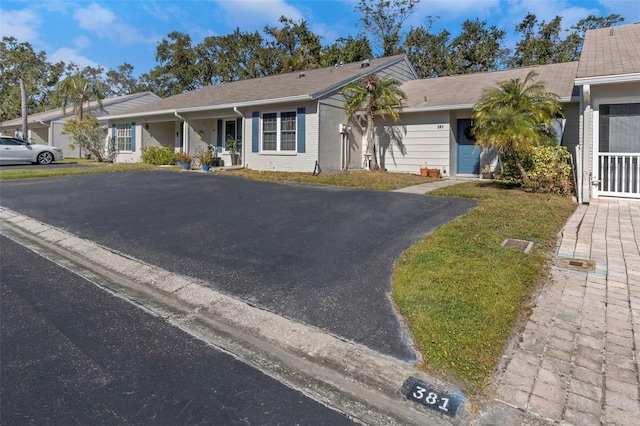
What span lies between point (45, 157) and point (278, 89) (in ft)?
47.0

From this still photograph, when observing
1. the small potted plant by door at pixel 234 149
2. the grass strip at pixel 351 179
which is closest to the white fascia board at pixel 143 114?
the small potted plant by door at pixel 234 149

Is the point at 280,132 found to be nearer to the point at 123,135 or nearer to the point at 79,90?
the point at 123,135

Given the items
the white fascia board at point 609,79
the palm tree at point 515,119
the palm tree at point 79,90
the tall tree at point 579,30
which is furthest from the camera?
the tall tree at point 579,30

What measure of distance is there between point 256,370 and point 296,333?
0.59 meters

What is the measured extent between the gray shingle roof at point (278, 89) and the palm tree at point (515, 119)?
621 centimetres

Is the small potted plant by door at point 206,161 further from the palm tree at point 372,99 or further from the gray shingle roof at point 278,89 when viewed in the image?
the palm tree at point 372,99

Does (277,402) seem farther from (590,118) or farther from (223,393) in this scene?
(590,118)

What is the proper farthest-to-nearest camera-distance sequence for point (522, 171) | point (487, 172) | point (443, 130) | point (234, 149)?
point (234, 149)
point (443, 130)
point (487, 172)
point (522, 171)

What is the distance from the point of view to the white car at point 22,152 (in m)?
20.0

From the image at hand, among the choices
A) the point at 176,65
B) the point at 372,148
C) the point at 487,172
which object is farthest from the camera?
the point at 176,65

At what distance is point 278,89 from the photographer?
17047 mm

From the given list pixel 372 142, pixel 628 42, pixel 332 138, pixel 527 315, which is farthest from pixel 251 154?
pixel 527 315

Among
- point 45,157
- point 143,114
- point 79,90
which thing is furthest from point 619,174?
point 79,90

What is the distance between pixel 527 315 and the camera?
11.6 ft
